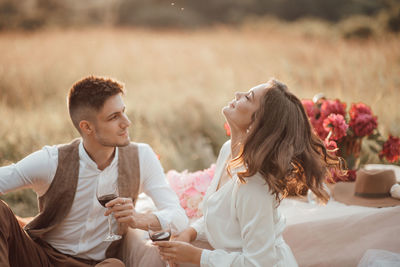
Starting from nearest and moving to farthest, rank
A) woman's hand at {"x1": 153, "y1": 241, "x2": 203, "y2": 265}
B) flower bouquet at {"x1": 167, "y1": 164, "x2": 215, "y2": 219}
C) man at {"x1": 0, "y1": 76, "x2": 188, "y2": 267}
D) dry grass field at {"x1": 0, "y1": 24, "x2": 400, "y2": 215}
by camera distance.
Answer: woman's hand at {"x1": 153, "y1": 241, "x2": 203, "y2": 265} < man at {"x1": 0, "y1": 76, "x2": 188, "y2": 267} < flower bouquet at {"x1": 167, "y1": 164, "x2": 215, "y2": 219} < dry grass field at {"x1": 0, "y1": 24, "x2": 400, "y2": 215}

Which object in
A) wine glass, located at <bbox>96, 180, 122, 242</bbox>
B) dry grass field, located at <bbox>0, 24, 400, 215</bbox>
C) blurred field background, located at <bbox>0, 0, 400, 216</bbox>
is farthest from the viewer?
blurred field background, located at <bbox>0, 0, 400, 216</bbox>

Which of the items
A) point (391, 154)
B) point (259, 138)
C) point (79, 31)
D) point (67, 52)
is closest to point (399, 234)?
point (259, 138)

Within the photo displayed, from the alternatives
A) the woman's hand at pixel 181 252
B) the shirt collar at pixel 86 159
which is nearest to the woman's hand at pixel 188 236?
the woman's hand at pixel 181 252

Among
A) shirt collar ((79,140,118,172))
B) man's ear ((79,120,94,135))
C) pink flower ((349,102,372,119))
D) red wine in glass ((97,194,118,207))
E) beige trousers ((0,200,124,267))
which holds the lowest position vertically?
beige trousers ((0,200,124,267))

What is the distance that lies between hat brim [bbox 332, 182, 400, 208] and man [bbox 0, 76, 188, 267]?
1264mm

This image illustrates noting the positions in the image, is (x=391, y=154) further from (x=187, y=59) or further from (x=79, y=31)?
(x=79, y=31)

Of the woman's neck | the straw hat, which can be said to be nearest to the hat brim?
the straw hat

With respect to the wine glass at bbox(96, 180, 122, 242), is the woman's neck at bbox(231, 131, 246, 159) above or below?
above

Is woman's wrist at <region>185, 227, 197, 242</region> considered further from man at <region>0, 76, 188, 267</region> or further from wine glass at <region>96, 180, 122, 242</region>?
wine glass at <region>96, 180, 122, 242</region>

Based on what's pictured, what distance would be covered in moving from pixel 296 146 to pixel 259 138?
16 cm

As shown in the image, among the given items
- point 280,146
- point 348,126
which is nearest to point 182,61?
point 348,126

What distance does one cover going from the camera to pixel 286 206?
2.90 m

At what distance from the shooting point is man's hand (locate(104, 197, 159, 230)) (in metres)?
1.98

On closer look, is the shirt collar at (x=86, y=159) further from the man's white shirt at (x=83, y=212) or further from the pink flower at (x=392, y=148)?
the pink flower at (x=392, y=148)
